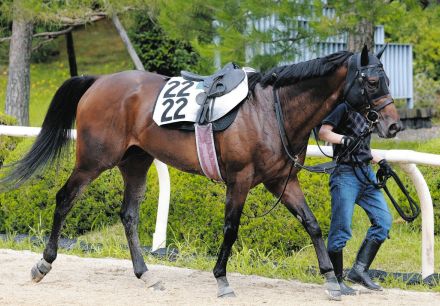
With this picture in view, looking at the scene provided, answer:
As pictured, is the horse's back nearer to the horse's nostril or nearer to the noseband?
the noseband

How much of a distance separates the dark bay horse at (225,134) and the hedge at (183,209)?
0.50m

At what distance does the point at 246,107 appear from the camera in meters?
5.44

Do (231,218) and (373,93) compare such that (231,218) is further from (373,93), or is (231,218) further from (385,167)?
(373,93)

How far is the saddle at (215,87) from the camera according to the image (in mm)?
5473

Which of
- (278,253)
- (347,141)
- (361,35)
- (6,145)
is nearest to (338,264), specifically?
(347,141)

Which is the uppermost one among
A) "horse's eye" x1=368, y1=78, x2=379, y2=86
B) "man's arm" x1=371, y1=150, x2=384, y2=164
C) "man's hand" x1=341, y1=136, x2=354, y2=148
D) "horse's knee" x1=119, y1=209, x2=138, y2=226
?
"horse's eye" x1=368, y1=78, x2=379, y2=86

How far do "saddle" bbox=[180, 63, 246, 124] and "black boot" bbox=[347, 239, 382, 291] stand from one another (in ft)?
4.20

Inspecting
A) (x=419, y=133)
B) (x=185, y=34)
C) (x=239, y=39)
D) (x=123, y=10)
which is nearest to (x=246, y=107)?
(x=239, y=39)

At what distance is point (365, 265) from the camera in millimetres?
5523

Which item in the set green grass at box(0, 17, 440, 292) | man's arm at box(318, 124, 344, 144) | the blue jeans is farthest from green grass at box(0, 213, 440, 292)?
man's arm at box(318, 124, 344, 144)

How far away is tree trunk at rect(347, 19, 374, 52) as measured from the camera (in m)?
8.99

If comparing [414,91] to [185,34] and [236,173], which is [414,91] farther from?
[236,173]

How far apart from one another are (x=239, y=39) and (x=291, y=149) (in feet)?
11.7

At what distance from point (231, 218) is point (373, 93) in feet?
3.81
